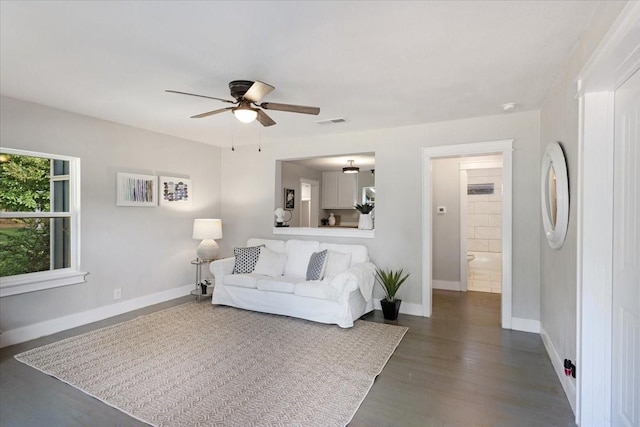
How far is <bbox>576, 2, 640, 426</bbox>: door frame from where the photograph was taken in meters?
1.99

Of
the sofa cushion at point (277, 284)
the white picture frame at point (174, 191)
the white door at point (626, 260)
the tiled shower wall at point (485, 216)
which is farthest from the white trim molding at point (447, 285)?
the white picture frame at point (174, 191)

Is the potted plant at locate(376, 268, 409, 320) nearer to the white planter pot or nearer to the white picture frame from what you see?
the white planter pot

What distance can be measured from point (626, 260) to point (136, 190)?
16.4ft

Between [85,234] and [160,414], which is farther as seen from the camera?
[85,234]

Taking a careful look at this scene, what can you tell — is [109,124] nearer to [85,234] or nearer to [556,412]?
[85,234]

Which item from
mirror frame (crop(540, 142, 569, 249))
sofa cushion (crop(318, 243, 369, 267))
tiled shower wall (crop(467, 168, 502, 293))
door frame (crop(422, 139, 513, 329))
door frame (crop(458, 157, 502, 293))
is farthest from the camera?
tiled shower wall (crop(467, 168, 502, 293))

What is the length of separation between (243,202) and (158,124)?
1850 millimetres

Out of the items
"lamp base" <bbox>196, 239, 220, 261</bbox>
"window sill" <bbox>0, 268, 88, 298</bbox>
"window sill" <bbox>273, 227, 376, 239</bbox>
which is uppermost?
"window sill" <bbox>273, 227, 376, 239</bbox>

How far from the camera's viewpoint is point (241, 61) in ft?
8.25

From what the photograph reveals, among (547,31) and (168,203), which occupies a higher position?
(547,31)

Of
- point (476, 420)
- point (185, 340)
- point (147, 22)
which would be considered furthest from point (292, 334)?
point (147, 22)

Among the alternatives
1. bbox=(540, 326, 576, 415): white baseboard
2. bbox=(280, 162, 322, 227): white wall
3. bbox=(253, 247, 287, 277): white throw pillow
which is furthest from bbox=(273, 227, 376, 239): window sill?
bbox=(540, 326, 576, 415): white baseboard

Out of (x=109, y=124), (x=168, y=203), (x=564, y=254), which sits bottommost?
(x=564, y=254)

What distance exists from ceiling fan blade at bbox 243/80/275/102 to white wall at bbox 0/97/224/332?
8.37 feet
